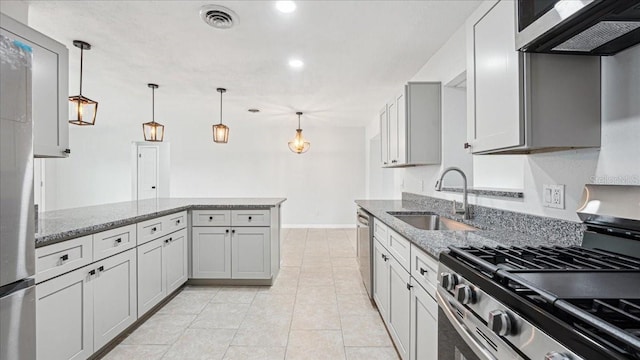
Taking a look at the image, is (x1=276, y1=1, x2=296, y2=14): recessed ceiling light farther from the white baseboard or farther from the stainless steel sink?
the white baseboard

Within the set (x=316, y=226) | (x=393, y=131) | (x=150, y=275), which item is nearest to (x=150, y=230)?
(x=150, y=275)

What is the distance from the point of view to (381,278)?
2418 millimetres

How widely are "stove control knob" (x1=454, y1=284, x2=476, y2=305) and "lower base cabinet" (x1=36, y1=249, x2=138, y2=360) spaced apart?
192 cm

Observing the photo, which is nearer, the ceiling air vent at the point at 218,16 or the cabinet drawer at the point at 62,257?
the cabinet drawer at the point at 62,257

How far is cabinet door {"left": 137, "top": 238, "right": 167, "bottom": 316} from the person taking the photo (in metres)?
2.45

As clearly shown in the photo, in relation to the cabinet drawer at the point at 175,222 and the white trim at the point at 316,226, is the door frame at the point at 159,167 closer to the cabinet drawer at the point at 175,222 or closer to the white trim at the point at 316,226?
the white trim at the point at 316,226

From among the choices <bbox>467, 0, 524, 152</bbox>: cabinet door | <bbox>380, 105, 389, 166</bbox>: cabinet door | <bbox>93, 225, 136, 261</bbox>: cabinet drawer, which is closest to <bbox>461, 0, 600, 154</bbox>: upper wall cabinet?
<bbox>467, 0, 524, 152</bbox>: cabinet door

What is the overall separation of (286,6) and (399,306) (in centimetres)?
216

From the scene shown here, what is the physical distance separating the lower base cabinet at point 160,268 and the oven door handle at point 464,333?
229 centimetres

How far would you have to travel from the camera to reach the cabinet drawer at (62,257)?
154cm

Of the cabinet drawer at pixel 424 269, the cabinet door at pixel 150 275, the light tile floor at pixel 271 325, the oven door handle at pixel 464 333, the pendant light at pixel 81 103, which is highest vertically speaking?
the pendant light at pixel 81 103

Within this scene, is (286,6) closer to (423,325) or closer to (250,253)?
(423,325)

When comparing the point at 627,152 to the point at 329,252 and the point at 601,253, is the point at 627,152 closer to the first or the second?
the point at 601,253

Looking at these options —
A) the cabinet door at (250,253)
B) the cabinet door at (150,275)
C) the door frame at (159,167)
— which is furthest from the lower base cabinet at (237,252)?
the door frame at (159,167)
